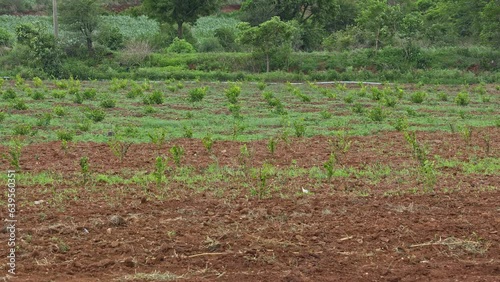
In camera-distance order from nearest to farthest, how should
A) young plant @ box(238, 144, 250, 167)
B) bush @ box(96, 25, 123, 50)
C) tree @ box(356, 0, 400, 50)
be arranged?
young plant @ box(238, 144, 250, 167)
tree @ box(356, 0, 400, 50)
bush @ box(96, 25, 123, 50)

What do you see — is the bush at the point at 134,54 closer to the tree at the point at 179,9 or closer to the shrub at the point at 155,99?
the tree at the point at 179,9

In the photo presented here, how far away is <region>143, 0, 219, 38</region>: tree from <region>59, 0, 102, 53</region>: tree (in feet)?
16.6

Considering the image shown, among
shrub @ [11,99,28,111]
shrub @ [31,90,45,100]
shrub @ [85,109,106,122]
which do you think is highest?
shrub @ [85,109,106,122]

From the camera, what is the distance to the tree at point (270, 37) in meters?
41.2

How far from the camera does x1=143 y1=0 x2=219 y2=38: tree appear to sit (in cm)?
5016

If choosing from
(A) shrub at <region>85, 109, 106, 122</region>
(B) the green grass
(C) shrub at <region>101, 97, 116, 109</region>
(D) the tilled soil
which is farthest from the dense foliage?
(D) the tilled soil

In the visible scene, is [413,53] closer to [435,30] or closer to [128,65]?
[435,30]

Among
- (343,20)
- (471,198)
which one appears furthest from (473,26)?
(471,198)

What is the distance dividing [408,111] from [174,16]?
32.7 metres

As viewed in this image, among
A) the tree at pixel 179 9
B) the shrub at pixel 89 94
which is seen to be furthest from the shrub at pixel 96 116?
the tree at pixel 179 9

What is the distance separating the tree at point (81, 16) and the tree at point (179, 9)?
16.6 feet

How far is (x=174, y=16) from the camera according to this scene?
168 ft

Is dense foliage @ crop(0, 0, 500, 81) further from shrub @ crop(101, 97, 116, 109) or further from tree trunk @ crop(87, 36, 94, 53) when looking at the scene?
shrub @ crop(101, 97, 116, 109)

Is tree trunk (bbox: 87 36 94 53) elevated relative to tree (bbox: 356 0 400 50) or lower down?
lower down
